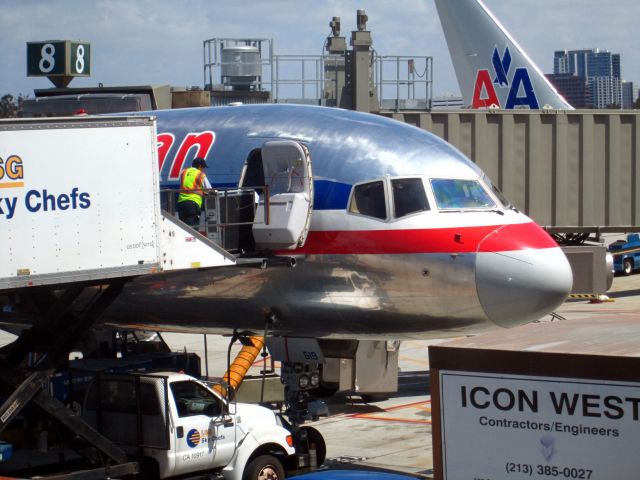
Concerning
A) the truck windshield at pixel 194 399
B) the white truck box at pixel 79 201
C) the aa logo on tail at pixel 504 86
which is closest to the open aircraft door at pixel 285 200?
the white truck box at pixel 79 201

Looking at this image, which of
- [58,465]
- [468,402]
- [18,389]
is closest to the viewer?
[468,402]

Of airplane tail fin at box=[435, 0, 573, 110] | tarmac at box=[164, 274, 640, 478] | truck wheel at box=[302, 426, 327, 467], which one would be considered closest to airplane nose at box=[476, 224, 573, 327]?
tarmac at box=[164, 274, 640, 478]

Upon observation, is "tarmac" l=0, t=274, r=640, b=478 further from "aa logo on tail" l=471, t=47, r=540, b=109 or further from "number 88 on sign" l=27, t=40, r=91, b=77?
"number 88 on sign" l=27, t=40, r=91, b=77

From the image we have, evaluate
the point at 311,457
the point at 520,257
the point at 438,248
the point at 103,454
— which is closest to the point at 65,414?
the point at 103,454

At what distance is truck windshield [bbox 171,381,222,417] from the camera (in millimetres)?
16156

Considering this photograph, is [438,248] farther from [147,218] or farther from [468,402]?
[468,402]

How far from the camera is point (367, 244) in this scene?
15.9m

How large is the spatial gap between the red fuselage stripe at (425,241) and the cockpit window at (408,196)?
1.26ft

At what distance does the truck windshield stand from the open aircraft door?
2275 mm

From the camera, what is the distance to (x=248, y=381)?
2392 cm

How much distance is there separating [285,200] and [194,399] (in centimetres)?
317

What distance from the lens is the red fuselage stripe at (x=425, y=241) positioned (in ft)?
51.3

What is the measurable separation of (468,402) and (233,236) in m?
7.46

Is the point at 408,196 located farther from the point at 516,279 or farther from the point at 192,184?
the point at 192,184
